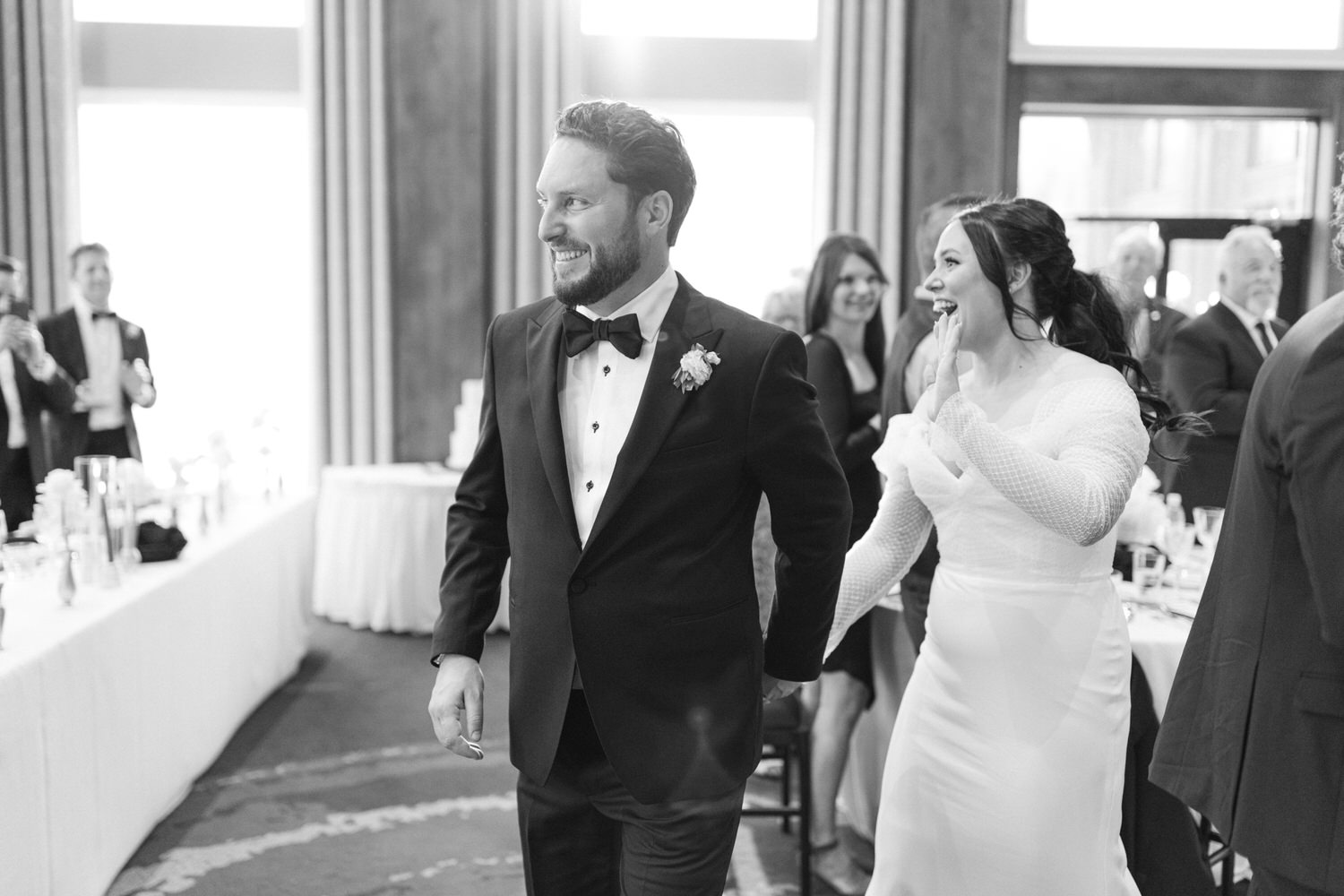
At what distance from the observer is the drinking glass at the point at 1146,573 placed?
9.41 feet

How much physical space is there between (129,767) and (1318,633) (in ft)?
9.30

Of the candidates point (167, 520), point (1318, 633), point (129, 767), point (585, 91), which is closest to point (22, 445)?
point (167, 520)

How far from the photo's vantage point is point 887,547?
2203 millimetres

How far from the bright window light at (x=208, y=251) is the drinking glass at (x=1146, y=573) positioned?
208 inches

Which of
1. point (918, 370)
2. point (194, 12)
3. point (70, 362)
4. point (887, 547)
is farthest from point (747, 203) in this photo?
point (887, 547)

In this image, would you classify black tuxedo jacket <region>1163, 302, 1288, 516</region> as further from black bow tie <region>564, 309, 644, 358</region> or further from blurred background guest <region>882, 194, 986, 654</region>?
black bow tie <region>564, 309, 644, 358</region>

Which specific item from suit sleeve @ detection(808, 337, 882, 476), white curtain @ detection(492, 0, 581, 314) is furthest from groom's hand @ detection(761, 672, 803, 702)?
white curtain @ detection(492, 0, 581, 314)

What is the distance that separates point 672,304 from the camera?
170cm

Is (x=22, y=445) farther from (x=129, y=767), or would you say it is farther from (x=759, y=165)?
(x=759, y=165)

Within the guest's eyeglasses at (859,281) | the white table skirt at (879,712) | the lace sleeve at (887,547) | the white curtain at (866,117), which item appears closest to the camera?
the lace sleeve at (887,547)

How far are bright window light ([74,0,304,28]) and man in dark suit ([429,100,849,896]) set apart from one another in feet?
20.2

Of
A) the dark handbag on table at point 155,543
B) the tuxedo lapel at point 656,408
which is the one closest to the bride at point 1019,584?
the tuxedo lapel at point 656,408

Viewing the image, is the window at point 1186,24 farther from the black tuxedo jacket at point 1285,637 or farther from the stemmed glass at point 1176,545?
the black tuxedo jacket at point 1285,637

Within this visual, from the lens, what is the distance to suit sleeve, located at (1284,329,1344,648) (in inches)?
51.0
